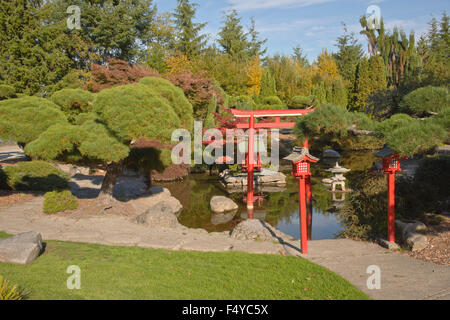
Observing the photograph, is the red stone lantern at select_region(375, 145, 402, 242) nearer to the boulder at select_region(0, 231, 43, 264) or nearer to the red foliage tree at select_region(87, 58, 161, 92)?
the boulder at select_region(0, 231, 43, 264)

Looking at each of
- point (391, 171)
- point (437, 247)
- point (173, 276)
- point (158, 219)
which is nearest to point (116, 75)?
point (158, 219)

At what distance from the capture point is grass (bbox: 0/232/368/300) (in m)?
4.26

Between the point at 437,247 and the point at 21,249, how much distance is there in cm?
712

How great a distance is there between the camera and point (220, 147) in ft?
57.7

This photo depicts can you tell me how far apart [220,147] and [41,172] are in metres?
8.64

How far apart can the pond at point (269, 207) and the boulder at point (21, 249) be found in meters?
5.25

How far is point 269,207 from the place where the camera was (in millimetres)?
12266

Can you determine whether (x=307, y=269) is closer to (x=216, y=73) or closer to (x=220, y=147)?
(x=220, y=147)

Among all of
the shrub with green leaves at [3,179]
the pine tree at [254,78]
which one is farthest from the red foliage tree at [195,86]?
the pine tree at [254,78]

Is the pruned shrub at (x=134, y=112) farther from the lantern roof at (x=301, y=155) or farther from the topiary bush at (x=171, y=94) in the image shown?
the lantern roof at (x=301, y=155)

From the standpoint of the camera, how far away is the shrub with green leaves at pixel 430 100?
5.53 m

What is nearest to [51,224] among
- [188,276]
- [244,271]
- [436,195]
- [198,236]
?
[198,236]

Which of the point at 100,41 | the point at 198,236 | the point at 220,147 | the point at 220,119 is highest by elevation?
the point at 100,41

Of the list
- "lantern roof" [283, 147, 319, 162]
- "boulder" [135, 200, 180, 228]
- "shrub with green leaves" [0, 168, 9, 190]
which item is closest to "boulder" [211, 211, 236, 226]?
"boulder" [135, 200, 180, 228]
